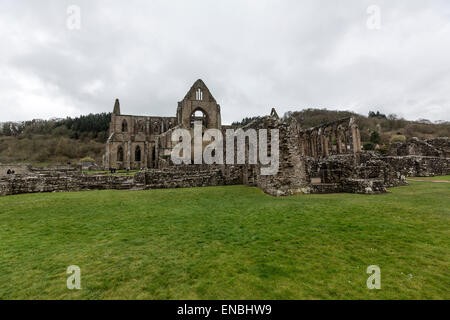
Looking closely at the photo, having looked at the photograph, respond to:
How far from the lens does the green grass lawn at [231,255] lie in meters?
2.67

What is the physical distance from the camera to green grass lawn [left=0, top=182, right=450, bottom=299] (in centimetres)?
267

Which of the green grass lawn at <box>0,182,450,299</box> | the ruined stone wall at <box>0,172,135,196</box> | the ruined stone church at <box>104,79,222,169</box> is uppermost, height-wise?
the ruined stone church at <box>104,79,222,169</box>

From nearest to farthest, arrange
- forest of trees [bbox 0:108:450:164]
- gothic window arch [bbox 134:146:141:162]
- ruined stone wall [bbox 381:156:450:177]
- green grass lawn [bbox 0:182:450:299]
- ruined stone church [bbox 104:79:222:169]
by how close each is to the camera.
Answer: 1. green grass lawn [bbox 0:182:450:299]
2. ruined stone wall [bbox 381:156:450:177]
3. ruined stone church [bbox 104:79:222:169]
4. gothic window arch [bbox 134:146:141:162]
5. forest of trees [bbox 0:108:450:164]

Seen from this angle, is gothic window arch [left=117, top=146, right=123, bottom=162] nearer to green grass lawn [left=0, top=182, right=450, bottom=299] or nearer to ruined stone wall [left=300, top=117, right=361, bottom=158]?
ruined stone wall [left=300, top=117, right=361, bottom=158]

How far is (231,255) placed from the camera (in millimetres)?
3664

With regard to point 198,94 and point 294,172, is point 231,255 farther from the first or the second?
point 198,94

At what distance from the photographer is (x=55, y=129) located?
254ft

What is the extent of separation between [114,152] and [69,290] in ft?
159

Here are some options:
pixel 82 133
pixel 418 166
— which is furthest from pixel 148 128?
pixel 418 166

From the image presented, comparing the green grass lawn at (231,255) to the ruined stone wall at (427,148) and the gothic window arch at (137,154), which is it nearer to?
the ruined stone wall at (427,148)

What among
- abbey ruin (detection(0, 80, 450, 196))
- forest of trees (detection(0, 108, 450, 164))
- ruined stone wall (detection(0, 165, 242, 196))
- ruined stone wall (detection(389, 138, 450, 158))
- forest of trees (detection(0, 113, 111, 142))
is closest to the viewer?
abbey ruin (detection(0, 80, 450, 196))

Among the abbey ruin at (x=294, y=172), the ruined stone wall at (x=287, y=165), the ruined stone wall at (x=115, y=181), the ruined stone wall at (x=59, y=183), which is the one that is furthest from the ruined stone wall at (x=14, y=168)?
the ruined stone wall at (x=287, y=165)

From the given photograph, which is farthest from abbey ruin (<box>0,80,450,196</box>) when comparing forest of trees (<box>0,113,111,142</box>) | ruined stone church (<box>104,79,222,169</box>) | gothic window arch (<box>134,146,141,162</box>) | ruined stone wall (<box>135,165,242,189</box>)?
forest of trees (<box>0,113,111,142</box>)
